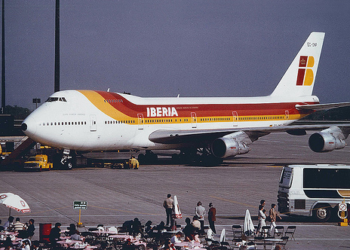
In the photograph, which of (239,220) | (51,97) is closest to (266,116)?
(51,97)

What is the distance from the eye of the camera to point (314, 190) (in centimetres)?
2678

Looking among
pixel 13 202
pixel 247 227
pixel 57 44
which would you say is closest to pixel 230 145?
pixel 57 44

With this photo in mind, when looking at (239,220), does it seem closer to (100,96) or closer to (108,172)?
(108,172)

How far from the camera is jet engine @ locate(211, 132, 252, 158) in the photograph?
4812cm

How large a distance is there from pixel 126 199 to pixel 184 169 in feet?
56.1

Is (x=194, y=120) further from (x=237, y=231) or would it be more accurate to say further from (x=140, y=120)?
(x=237, y=231)

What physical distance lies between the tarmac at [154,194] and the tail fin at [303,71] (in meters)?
10.1

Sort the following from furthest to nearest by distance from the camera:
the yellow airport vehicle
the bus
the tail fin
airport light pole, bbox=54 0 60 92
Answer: airport light pole, bbox=54 0 60 92
the tail fin
the yellow airport vehicle
the bus

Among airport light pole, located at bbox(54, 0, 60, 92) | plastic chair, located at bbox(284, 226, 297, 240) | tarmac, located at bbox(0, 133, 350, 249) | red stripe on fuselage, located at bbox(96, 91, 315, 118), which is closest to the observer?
plastic chair, located at bbox(284, 226, 297, 240)

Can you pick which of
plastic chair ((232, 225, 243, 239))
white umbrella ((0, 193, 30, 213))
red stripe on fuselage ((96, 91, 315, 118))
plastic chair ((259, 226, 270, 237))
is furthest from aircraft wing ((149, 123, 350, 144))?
white umbrella ((0, 193, 30, 213))

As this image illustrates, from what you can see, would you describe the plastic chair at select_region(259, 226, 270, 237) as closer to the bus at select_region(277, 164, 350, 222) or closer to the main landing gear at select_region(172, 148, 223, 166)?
the bus at select_region(277, 164, 350, 222)

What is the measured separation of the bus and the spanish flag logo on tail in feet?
113

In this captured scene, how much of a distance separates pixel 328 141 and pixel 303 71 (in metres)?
14.9

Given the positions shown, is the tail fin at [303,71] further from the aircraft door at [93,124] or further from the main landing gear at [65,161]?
the main landing gear at [65,161]
